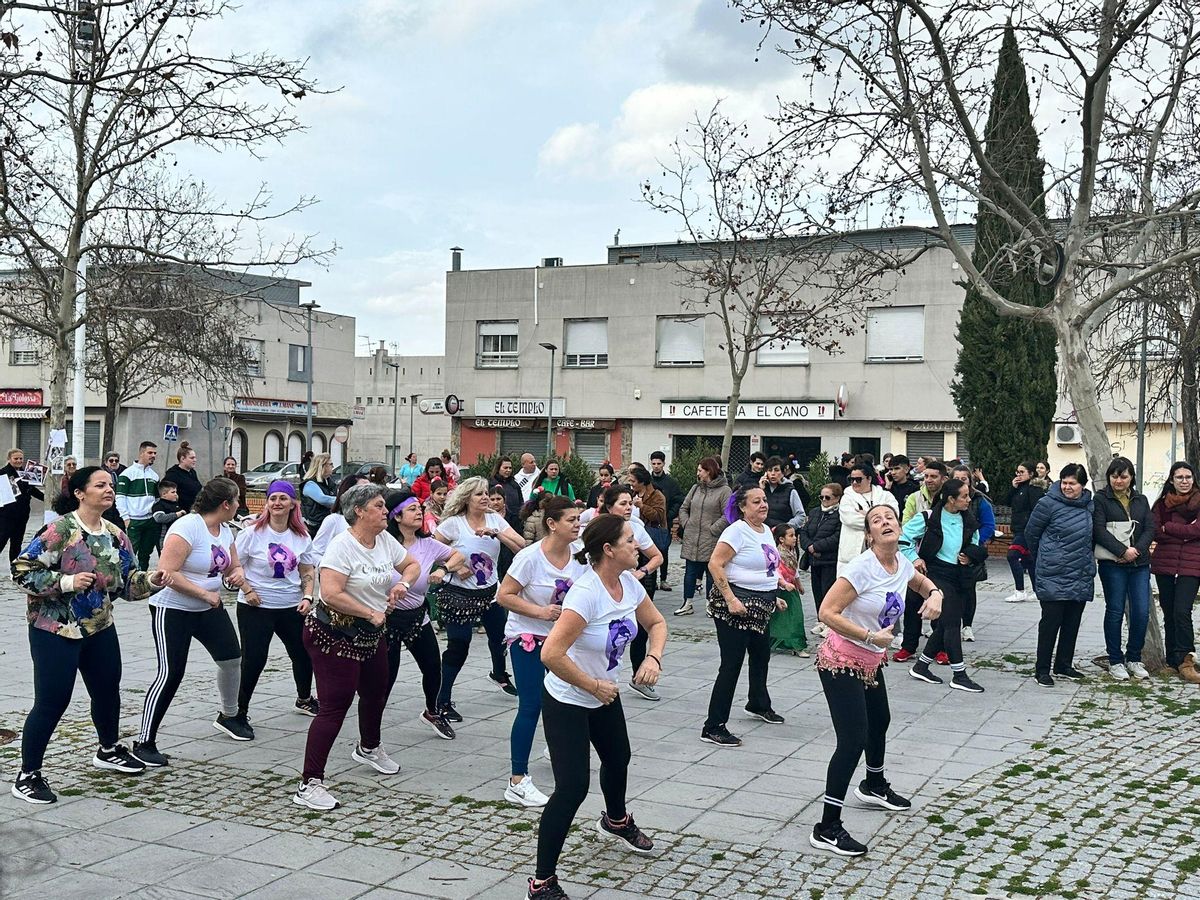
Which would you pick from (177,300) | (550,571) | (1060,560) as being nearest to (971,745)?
(1060,560)

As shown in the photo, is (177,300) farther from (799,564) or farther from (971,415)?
(971,415)

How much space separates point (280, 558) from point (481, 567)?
1.32 meters

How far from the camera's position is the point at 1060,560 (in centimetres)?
1013

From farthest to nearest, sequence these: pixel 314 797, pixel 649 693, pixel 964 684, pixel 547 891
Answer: pixel 964 684
pixel 649 693
pixel 314 797
pixel 547 891

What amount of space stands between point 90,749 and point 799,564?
7430 mm

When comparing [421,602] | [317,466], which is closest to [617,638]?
[421,602]

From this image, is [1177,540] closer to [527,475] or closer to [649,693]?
[649,693]

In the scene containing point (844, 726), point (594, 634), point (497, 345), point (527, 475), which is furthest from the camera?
point (497, 345)

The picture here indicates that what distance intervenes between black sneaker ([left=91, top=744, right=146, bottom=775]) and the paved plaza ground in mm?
60

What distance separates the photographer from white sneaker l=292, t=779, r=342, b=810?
6.39 meters

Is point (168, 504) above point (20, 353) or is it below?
below

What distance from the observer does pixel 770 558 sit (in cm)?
838

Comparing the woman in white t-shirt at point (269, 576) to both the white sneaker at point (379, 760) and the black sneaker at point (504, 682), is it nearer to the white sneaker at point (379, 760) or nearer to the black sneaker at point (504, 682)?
the white sneaker at point (379, 760)

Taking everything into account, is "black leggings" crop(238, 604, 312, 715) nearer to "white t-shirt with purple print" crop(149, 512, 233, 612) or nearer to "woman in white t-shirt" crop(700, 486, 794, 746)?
"white t-shirt with purple print" crop(149, 512, 233, 612)
